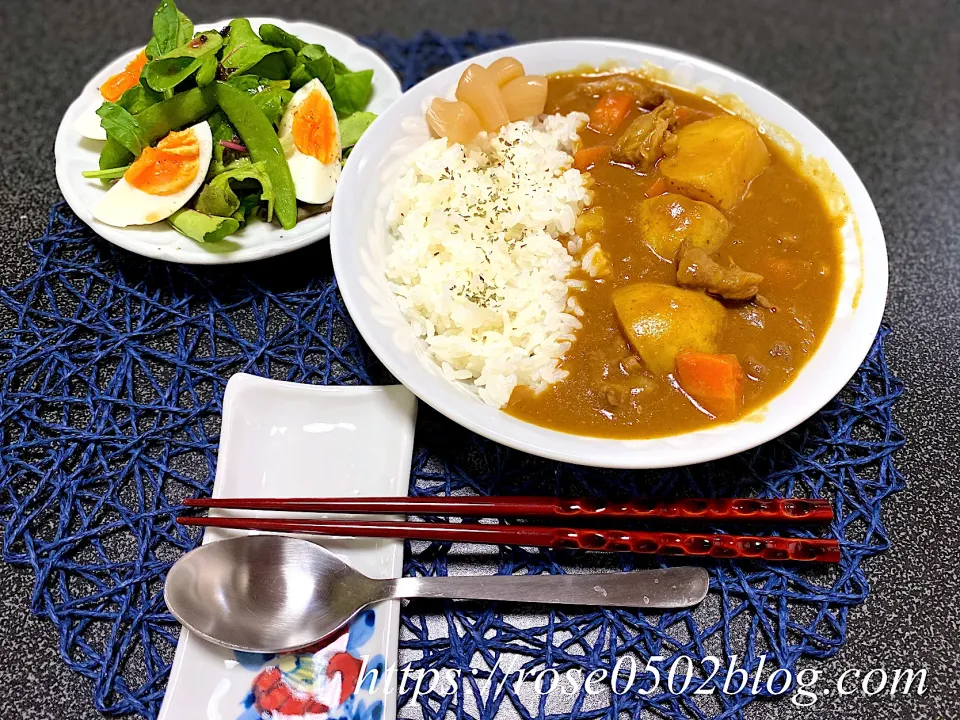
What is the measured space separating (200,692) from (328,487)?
2.10ft

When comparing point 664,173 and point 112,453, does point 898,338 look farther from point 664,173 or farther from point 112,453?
point 112,453

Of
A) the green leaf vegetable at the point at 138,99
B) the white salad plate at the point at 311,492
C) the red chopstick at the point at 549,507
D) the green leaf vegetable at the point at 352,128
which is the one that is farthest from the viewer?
the green leaf vegetable at the point at 352,128

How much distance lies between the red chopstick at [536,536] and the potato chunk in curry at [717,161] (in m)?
1.17

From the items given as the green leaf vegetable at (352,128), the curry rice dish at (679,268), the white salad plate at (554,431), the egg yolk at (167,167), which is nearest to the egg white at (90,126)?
the egg yolk at (167,167)

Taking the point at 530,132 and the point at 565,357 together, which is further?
the point at 530,132

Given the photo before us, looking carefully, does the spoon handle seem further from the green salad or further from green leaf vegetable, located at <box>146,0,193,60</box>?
green leaf vegetable, located at <box>146,0,193,60</box>

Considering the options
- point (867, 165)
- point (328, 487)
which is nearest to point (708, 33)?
point (867, 165)

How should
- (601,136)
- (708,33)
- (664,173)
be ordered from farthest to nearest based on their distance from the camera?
(708,33)
(601,136)
(664,173)

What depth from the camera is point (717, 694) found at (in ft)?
6.51

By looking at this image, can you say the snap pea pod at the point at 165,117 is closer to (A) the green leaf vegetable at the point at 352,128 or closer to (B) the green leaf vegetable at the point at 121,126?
(B) the green leaf vegetable at the point at 121,126

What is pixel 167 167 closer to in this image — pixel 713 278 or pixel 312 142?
pixel 312 142

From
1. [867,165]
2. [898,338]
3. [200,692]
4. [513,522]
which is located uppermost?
[867,165]

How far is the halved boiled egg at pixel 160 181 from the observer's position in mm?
2639

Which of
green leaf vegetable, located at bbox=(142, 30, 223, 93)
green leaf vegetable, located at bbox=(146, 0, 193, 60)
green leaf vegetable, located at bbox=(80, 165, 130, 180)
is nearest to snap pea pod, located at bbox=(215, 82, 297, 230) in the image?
green leaf vegetable, located at bbox=(142, 30, 223, 93)
